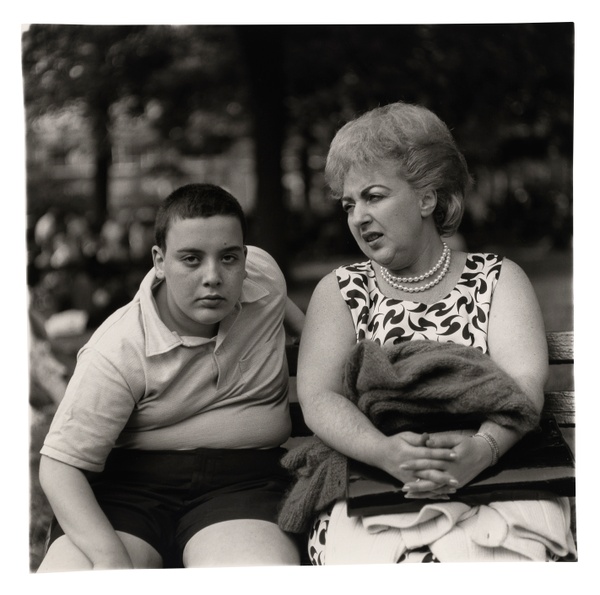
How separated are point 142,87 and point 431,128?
3.03 feet

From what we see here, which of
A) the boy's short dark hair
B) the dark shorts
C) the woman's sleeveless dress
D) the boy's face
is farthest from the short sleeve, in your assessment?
the woman's sleeveless dress

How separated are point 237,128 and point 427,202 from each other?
79 centimetres

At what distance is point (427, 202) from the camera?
257cm

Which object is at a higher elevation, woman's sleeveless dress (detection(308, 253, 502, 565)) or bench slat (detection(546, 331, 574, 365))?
woman's sleeveless dress (detection(308, 253, 502, 565))

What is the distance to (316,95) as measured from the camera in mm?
2918

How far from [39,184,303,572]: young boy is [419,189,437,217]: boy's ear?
0.52 metres

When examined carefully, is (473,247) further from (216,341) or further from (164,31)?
(164,31)

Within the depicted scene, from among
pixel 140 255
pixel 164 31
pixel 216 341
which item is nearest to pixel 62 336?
pixel 140 255

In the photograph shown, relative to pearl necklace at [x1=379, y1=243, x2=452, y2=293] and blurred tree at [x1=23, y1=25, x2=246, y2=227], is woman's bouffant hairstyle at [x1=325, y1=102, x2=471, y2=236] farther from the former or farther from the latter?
blurred tree at [x1=23, y1=25, x2=246, y2=227]

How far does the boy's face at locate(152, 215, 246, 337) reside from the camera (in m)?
2.49

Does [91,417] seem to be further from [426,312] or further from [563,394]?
[563,394]

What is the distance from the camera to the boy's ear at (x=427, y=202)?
8.42ft

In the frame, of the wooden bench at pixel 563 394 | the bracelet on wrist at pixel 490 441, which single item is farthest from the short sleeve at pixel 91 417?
the wooden bench at pixel 563 394

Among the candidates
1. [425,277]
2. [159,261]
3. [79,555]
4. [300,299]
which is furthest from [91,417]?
[425,277]
